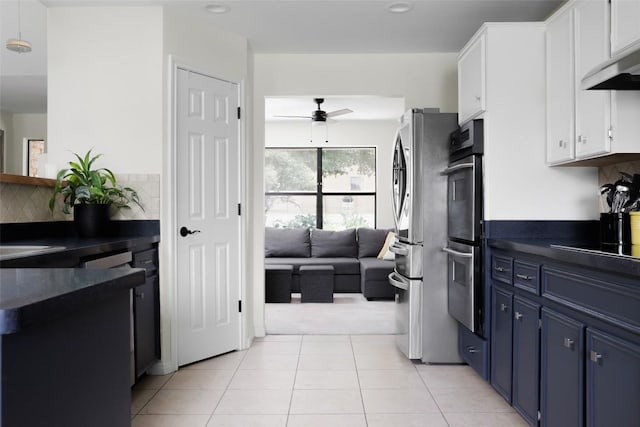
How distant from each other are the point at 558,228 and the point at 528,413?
1.08 meters

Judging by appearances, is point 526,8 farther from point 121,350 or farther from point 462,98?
point 121,350

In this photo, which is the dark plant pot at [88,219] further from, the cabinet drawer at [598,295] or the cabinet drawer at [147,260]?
the cabinet drawer at [598,295]

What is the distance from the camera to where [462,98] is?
133 inches

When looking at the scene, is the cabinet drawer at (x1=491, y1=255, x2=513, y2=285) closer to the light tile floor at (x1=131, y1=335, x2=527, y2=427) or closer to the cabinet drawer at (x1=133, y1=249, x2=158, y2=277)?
the light tile floor at (x1=131, y1=335, x2=527, y2=427)

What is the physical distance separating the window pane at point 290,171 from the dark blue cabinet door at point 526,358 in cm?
550

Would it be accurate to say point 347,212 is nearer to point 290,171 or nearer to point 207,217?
point 290,171

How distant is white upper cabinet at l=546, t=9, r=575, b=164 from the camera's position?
8.54ft

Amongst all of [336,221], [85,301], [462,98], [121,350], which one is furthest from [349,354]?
[336,221]

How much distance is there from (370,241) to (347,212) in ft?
2.88

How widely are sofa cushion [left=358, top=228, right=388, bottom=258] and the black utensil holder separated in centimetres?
477

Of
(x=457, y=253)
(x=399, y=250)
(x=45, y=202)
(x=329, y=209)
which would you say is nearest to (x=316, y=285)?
(x=329, y=209)

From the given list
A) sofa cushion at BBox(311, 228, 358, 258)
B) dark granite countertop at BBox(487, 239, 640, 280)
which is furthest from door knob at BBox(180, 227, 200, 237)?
sofa cushion at BBox(311, 228, 358, 258)

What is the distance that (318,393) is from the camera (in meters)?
2.97

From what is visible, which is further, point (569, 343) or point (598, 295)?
point (569, 343)
